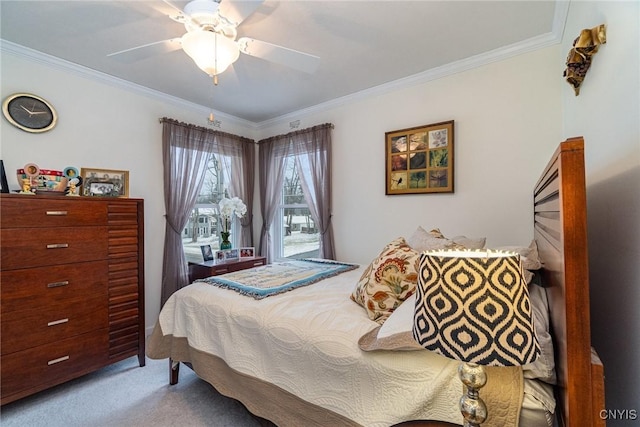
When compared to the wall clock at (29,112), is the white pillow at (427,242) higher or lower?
lower

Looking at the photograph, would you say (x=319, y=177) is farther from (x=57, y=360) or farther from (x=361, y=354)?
(x=57, y=360)

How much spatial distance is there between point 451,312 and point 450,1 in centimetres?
196

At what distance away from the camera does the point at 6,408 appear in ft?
6.10

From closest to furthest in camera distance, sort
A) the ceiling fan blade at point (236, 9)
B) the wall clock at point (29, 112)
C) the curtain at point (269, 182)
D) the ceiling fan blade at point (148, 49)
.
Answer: the ceiling fan blade at point (236, 9)
the ceiling fan blade at point (148, 49)
the wall clock at point (29, 112)
the curtain at point (269, 182)

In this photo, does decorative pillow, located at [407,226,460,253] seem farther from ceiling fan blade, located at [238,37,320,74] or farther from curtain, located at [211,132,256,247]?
curtain, located at [211,132,256,247]

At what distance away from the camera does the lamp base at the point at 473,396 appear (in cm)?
73

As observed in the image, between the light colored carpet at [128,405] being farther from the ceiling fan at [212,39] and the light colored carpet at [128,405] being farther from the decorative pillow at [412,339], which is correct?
the ceiling fan at [212,39]

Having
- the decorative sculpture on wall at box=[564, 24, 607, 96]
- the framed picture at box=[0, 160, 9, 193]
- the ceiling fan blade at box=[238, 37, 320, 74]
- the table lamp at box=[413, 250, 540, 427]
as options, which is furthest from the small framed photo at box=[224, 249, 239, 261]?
the decorative sculpture on wall at box=[564, 24, 607, 96]

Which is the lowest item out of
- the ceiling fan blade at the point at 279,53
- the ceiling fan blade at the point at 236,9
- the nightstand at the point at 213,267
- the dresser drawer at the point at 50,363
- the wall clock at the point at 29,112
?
the dresser drawer at the point at 50,363

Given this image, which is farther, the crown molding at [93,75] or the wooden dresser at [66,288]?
the crown molding at [93,75]

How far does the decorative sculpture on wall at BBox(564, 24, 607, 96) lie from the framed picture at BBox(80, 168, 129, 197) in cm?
330

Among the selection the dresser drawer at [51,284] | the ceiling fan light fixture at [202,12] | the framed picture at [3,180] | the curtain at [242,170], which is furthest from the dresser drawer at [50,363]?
the ceiling fan light fixture at [202,12]

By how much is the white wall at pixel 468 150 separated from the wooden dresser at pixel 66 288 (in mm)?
2123

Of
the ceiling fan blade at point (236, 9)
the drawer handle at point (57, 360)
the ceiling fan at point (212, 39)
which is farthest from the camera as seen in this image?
the drawer handle at point (57, 360)
